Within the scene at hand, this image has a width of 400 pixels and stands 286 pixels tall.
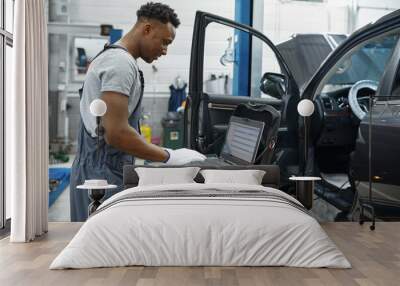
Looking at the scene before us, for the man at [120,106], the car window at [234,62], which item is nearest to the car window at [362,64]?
the car window at [234,62]

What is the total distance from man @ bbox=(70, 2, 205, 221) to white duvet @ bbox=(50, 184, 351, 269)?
61.0 inches

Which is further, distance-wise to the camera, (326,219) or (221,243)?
(326,219)

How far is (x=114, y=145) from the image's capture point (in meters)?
4.67

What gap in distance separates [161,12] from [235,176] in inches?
66.2

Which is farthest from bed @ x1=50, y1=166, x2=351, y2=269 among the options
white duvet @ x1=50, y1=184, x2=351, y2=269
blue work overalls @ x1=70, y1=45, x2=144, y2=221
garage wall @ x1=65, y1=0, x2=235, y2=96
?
garage wall @ x1=65, y1=0, x2=235, y2=96

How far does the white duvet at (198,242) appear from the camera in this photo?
10.3ft

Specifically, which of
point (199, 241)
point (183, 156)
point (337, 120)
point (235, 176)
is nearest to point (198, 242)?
point (199, 241)

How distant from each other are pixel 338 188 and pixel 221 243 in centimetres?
217

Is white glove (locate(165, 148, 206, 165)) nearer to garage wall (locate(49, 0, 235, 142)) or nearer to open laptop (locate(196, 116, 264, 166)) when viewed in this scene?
open laptop (locate(196, 116, 264, 166))

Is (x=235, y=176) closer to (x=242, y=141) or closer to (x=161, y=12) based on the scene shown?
(x=242, y=141)

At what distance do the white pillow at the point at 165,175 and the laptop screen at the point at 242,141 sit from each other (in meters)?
0.45

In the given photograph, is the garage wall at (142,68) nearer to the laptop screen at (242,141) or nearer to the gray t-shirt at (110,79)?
the gray t-shirt at (110,79)

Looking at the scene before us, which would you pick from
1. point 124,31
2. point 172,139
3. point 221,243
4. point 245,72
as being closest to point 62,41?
point 124,31

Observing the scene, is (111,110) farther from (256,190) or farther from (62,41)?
(256,190)
